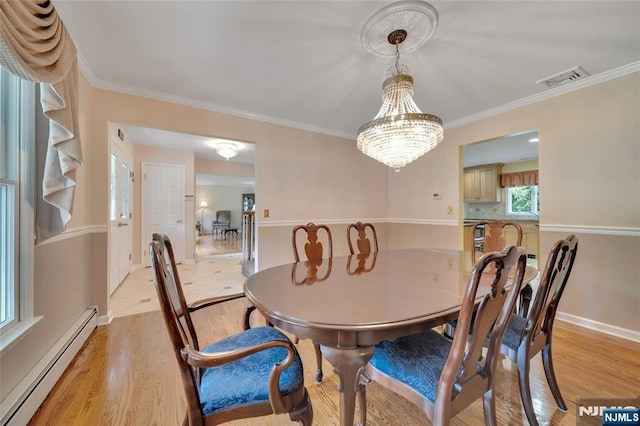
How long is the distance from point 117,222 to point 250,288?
133 inches

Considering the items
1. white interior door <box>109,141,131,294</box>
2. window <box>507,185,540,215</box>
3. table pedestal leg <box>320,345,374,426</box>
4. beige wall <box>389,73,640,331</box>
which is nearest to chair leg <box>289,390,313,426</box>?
table pedestal leg <box>320,345,374,426</box>

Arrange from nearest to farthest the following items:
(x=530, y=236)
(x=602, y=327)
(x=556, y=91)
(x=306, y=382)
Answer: (x=306, y=382) < (x=602, y=327) < (x=556, y=91) < (x=530, y=236)

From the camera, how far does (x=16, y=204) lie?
1.32 metres

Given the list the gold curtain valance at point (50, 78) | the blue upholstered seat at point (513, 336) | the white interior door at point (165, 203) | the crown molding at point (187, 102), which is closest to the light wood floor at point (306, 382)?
the blue upholstered seat at point (513, 336)

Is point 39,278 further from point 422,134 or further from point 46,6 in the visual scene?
point 422,134

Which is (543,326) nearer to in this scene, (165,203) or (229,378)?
(229,378)

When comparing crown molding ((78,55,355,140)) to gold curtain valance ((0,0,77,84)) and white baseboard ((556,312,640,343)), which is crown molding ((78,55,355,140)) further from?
white baseboard ((556,312,640,343))

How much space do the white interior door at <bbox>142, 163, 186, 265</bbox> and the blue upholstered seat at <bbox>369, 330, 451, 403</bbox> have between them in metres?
4.90

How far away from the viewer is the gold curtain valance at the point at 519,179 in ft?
18.2

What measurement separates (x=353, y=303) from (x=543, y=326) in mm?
1147

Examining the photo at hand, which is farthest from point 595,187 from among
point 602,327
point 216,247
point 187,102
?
point 216,247

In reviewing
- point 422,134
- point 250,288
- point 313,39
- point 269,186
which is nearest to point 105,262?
point 269,186

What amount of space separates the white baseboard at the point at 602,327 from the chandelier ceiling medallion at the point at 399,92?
2.27 meters

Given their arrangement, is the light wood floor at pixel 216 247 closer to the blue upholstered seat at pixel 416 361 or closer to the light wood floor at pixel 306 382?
the light wood floor at pixel 306 382
